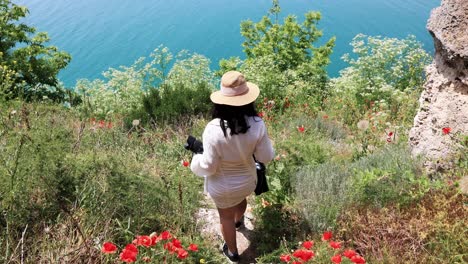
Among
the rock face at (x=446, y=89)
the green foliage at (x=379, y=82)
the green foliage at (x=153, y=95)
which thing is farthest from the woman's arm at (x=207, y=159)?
the green foliage at (x=379, y=82)

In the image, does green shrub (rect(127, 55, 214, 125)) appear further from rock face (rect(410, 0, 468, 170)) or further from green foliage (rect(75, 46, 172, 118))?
rock face (rect(410, 0, 468, 170))

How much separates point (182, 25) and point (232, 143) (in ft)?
94.4

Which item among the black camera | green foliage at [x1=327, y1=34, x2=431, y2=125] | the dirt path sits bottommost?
green foliage at [x1=327, y1=34, x2=431, y2=125]

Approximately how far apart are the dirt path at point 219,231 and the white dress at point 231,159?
560 millimetres

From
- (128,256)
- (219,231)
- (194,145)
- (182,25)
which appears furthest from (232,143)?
(182,25)

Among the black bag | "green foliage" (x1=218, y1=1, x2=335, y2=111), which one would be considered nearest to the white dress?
the black bag

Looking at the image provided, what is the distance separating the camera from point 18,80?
45.0 ft

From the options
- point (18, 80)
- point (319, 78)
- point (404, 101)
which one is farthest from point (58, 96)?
point (404, 101)

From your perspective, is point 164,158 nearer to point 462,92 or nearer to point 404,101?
point 462,92

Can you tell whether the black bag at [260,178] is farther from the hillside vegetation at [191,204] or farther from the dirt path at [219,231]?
the dirt path at [219,231]

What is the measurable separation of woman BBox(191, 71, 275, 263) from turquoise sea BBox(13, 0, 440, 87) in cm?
2482

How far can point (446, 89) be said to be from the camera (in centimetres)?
491

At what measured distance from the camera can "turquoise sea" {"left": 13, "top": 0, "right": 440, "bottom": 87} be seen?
92.7 ft

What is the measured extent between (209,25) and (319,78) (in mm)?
17509
